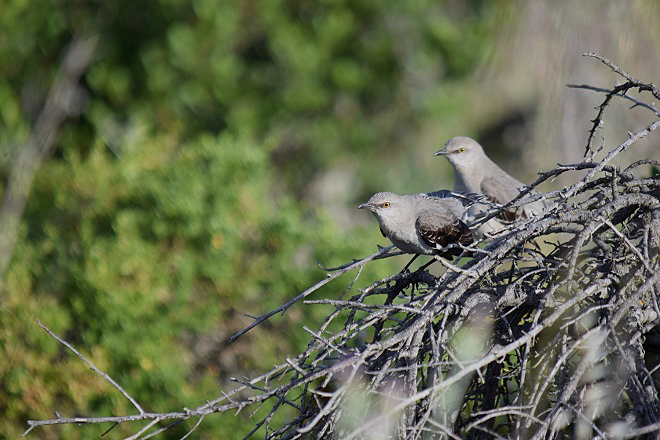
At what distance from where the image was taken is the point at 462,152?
557cm

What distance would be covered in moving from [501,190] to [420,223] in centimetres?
144

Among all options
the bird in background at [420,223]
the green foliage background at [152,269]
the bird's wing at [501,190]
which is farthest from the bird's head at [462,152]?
the bird in background at [420,223]

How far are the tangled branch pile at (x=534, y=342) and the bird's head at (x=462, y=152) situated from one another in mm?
2659

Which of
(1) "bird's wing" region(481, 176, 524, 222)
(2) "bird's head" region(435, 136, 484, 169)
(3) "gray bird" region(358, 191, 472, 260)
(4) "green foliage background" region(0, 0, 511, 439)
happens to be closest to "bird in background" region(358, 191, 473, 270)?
(3) "gray bird" region(358, 191, 472, 260)

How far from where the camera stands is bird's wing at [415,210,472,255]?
4.10 metres

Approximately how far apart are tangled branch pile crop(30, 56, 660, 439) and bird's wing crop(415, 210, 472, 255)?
1.19m

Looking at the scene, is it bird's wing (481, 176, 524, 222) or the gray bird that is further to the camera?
bird's wing (481, 176, 524, 222)

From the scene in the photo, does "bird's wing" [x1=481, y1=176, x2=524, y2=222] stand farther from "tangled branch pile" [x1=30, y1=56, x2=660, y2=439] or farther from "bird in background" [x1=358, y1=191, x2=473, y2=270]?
"tangled branch pile" [x1=30, y1=56, x2=660, y2=439]

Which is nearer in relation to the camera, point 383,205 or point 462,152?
point 383,205

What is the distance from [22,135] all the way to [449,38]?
5.98m

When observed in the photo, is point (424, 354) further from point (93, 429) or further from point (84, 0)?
point (84, 0)

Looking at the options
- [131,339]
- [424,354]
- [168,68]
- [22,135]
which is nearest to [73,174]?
[131,339]

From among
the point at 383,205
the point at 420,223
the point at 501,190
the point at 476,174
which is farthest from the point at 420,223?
the point at 476,174

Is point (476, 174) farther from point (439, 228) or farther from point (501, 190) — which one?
point (439, 228)
